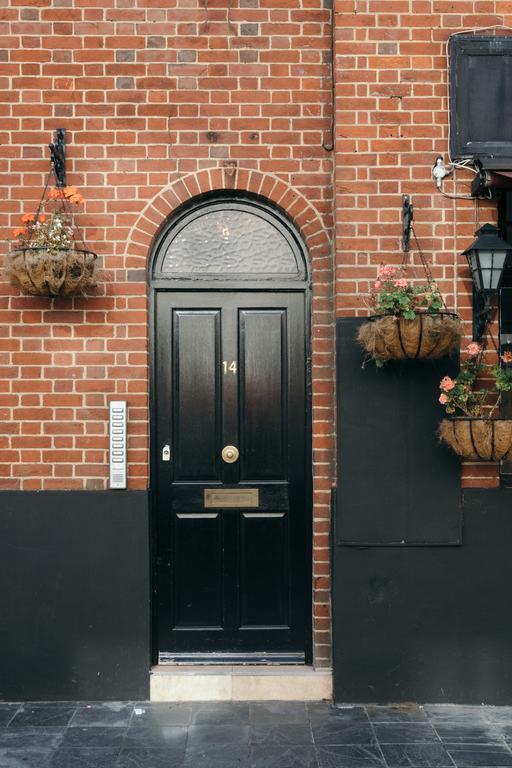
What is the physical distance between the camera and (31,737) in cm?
425

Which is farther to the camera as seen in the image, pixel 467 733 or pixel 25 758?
pixel 467 733

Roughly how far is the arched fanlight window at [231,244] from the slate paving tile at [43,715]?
2.91 metres

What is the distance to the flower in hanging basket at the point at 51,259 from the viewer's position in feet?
14.6

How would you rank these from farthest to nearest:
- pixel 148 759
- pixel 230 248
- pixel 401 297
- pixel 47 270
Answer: pixel 230 248 < pixel 47 270 < pixel 401 297 < pixel 148 759

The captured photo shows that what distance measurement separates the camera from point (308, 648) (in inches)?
194

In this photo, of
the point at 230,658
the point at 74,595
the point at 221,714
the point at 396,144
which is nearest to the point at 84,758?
the point at 221,714

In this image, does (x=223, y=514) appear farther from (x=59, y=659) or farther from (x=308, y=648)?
(x=59, y=659)

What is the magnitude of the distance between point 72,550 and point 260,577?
4.15 feet

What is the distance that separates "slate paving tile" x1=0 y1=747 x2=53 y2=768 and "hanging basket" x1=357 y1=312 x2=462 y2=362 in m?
2.93

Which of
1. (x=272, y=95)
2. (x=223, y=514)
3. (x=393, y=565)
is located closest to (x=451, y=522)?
(x=393, y=565)

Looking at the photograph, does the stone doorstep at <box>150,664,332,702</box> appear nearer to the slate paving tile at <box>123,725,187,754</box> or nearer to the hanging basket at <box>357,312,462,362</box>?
the slate paving tile at <box>123,725,187,754</box>

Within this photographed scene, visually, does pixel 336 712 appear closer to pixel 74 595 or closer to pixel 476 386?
pixel 74 595

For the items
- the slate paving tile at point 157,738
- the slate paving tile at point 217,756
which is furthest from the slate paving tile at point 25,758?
the slate paving tile at point 217,756

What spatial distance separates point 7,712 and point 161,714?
974mm
